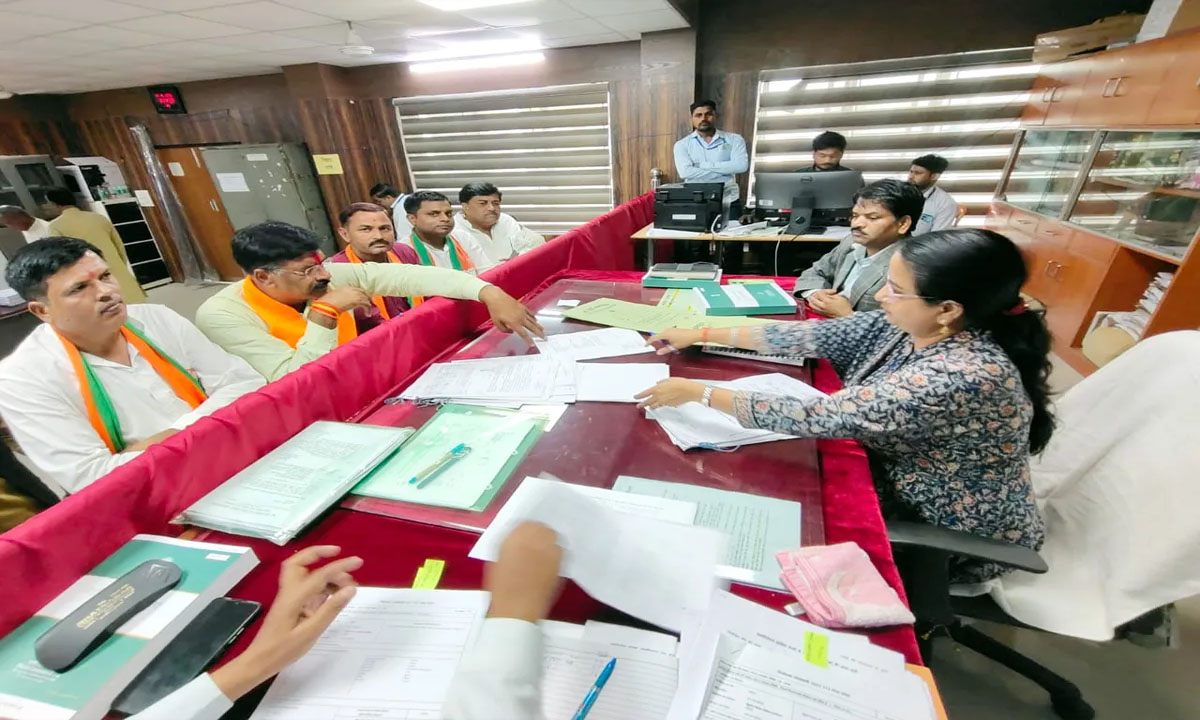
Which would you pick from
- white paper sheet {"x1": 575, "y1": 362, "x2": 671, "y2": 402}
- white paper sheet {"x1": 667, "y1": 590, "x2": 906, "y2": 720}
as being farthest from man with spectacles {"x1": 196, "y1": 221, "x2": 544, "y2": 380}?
white paper sheet {"x1": 667, "y1": 590, "x2": 906, "y2": 720}

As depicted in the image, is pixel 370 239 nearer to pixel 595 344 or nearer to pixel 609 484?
pixel 595 344

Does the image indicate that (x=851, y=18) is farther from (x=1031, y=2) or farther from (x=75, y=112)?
(x=75, y=112)

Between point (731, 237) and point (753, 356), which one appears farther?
point (731, 237)

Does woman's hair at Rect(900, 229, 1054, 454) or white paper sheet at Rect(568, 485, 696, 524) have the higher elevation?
woman's hair at Rect(900, 229, 1054, 454)

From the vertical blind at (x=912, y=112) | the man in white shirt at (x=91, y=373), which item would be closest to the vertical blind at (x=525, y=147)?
the vertical blind at (x=912, y=112)

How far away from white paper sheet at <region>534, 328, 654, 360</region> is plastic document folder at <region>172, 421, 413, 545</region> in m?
0.49

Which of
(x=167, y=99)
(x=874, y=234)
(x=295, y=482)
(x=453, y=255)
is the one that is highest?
(x=167, y=99)

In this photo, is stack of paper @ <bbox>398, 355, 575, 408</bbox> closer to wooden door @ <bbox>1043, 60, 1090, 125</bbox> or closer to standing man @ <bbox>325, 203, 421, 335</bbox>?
standing man @ <bbox>325, 203, 421, 335</bbox>

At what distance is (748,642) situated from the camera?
22.6 inches

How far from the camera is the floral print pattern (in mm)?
869

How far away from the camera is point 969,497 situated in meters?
0.98

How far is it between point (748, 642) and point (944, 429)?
62 cm

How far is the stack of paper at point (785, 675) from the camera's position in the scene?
0.51 m

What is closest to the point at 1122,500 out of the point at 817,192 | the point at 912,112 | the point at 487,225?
the point at 817,192
